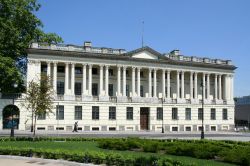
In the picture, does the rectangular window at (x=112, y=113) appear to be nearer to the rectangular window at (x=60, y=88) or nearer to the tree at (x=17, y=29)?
the rectangular window at (x=60, y=88)

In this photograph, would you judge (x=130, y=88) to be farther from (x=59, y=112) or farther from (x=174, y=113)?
(x=59, y=112)

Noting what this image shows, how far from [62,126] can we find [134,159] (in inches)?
1835

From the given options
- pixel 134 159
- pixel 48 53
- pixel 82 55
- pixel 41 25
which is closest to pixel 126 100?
pixel 82 55

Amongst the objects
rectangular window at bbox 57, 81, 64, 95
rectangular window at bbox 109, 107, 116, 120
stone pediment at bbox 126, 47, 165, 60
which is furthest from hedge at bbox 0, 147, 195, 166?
stone pediment at bbox 126, 47, 165, 60

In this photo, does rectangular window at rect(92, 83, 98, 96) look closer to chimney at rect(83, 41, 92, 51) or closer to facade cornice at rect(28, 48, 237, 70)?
facade cornice at rect(28, 48, 237, 70)

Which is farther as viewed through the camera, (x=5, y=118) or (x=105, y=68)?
(x=105, y=68)

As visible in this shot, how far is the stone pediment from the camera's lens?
70.8 meters

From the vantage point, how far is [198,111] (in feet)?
253

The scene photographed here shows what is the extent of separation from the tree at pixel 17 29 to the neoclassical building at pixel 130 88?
11.5ft

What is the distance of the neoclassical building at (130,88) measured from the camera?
212 feet

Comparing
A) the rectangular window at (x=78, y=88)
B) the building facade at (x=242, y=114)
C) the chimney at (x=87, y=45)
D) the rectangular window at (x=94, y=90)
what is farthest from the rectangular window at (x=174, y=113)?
the building facade at (x=242, y=114)

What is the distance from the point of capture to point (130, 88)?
72.2m

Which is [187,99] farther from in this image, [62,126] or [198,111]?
[62,126]

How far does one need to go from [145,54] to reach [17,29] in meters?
25.1
